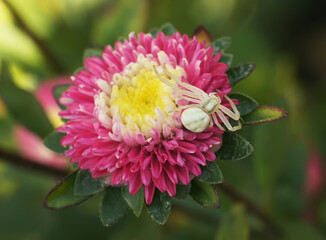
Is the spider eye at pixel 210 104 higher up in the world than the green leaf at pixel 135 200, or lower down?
higher up

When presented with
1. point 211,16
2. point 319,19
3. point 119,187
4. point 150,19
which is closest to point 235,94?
point 119,187

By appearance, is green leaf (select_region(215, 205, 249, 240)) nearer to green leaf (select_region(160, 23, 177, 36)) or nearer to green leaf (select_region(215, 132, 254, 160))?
green leaf (select_region(215, 132, 254, 160))

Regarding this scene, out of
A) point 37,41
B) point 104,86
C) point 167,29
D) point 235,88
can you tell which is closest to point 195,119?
point 104,86

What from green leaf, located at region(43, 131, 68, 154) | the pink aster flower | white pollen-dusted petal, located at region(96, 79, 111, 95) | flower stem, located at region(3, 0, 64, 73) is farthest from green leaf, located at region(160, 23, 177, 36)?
flower stem, located at region(3, 0, 64, 73)

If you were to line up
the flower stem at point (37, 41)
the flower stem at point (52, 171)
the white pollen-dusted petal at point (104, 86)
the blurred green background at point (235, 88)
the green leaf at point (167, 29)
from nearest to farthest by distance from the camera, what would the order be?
1. the white pollen-dusted petal at point (104, 86)
2. the green leaf at point (167, 29)
3. the flower stem at point (52, 171)
4. the blurred green background at point (235, 88)
5. the flower stem at point (37, 41)

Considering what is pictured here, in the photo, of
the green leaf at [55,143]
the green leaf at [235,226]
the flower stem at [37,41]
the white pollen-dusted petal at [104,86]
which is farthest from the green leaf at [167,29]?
the flower stem at [37,41]

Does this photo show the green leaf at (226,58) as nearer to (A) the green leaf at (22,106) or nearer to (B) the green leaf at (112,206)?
(B) the green leaf at (112,206)

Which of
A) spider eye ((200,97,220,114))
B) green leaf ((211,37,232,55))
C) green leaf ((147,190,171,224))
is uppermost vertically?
green leaf ((211,37,232,55))

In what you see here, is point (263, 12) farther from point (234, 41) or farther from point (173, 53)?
point (173, 53)

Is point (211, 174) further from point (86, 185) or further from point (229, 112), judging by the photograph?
point (86, 185)
